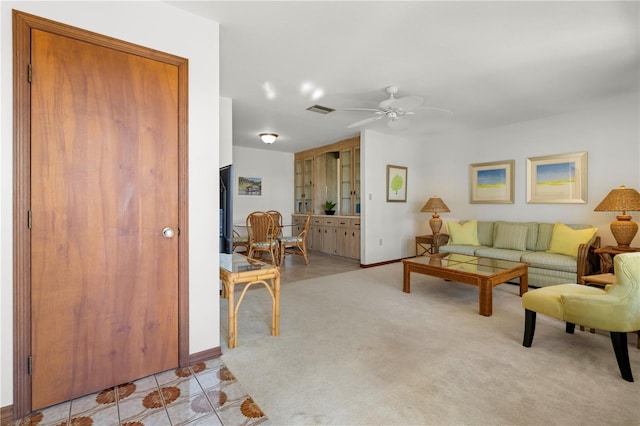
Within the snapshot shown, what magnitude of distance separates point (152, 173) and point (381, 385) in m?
1.92

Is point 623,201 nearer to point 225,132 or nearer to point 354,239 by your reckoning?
point 354,239

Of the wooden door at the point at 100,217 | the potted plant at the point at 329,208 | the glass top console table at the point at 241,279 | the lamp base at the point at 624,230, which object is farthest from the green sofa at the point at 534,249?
the wooden door at the point at 100,217

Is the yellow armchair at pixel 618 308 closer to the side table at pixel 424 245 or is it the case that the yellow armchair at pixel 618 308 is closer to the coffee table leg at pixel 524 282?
the coffee table leg at pixel 524 282

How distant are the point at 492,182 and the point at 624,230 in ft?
6.39

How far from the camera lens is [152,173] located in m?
1.94

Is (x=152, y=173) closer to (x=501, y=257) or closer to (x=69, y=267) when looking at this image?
(x=69, y=267)

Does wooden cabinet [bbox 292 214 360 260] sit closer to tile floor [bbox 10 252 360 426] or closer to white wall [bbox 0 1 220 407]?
white wall [bbox 0 1 220 407]

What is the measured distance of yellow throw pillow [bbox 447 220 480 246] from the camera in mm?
4992

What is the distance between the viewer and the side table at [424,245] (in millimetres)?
5457

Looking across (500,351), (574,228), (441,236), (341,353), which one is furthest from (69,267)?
(574,228)

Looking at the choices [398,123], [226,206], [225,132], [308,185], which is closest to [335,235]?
[308,185]

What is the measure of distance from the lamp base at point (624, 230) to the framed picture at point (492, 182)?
1490 mm

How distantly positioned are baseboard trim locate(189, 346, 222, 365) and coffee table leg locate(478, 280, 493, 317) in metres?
2.46

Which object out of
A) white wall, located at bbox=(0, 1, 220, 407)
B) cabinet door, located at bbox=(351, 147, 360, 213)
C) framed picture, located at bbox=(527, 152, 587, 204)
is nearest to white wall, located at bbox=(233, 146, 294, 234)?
cabinet door, located at bbox=(351, 147, 360, 213)
